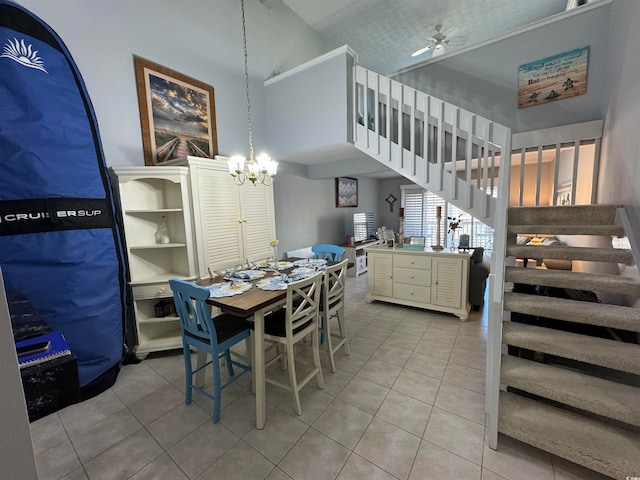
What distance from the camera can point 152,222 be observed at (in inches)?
110

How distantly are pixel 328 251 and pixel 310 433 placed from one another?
1839 millimetres

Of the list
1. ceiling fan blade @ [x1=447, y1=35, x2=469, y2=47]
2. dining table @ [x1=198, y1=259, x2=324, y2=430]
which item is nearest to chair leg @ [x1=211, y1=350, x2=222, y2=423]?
dining table @ [x1=198, y1=259, x2=324, y2=430]

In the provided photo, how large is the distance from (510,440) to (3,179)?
12.1ft

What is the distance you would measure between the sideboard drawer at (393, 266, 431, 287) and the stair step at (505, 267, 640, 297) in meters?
1.38

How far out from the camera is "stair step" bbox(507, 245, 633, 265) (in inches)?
75.2

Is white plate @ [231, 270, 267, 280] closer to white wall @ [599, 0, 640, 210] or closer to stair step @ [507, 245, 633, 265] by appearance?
stair step @ [507, 245, 633, 265]

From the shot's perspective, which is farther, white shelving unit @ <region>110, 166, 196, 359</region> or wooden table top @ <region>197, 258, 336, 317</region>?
white shelving unit @ <region>110, 166, 196, 359</region>

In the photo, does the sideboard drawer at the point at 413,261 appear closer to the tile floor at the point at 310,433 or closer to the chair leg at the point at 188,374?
the tile floor at the point at 310,433

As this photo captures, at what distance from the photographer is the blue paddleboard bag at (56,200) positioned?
5.83ft

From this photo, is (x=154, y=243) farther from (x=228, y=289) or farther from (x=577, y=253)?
(x=577, y=253)

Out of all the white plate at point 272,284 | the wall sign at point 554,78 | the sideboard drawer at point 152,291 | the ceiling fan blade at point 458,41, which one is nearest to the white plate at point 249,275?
the white plate at point 272,284

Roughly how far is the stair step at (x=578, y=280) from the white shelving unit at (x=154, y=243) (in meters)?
2.93

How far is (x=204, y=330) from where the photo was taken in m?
1.80

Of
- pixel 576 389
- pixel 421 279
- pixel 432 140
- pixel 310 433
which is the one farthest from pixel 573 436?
pixel 432 140
